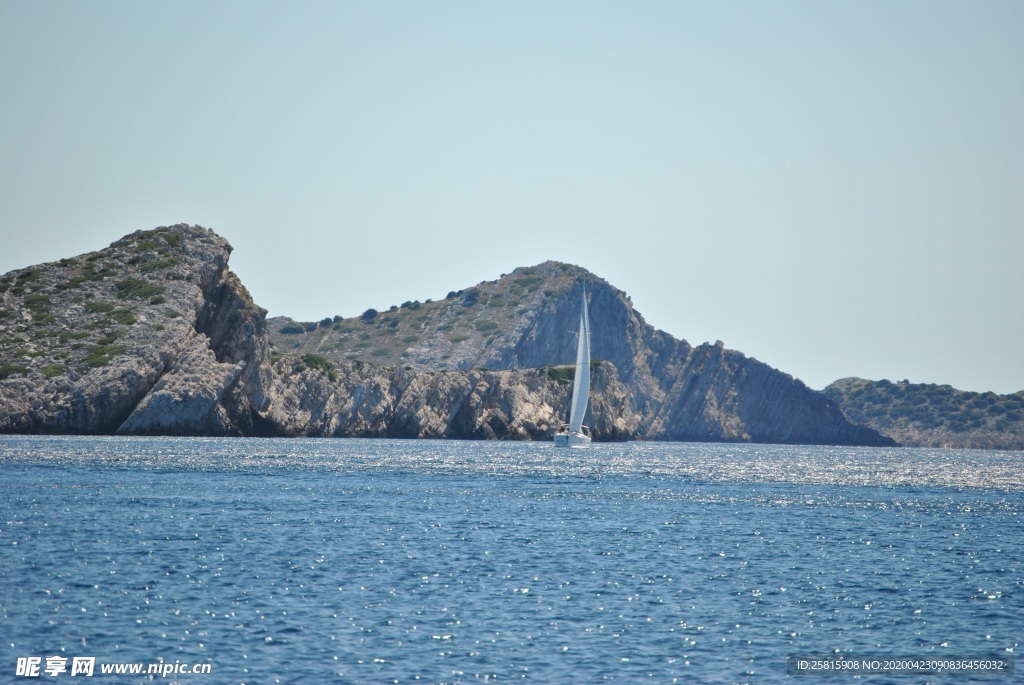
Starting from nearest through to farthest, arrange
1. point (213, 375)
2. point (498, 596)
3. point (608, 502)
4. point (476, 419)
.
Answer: point (498, 596)
point (608, 502)
point (213, 375)
point (476, 419)

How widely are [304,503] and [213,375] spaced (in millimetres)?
73309

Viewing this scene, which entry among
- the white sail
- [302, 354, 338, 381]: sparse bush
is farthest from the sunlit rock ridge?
the white sail

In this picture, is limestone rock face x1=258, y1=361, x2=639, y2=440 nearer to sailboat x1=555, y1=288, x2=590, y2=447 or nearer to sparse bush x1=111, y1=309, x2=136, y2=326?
sparse bush x1=111, y1=309, x2=136, y2=326

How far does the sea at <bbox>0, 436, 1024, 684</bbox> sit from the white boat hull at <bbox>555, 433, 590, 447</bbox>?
228 feet

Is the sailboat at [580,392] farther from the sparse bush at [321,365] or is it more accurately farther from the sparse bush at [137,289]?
the sparse bush at [137,289]

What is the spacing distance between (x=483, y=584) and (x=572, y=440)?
358 ft

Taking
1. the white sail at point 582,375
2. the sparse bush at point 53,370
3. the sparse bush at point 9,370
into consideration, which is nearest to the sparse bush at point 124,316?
the sparse bush at point 53,370

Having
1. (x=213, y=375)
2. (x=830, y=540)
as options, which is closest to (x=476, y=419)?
(x=213, y=375)

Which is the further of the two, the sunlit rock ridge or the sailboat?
the sailboat

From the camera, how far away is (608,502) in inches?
2689

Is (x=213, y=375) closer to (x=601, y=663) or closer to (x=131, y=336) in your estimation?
(x=131, y=336)

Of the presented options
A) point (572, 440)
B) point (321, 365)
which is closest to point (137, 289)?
point (321, 365)

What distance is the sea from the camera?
2633cm

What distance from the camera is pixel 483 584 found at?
3666 centimetres
